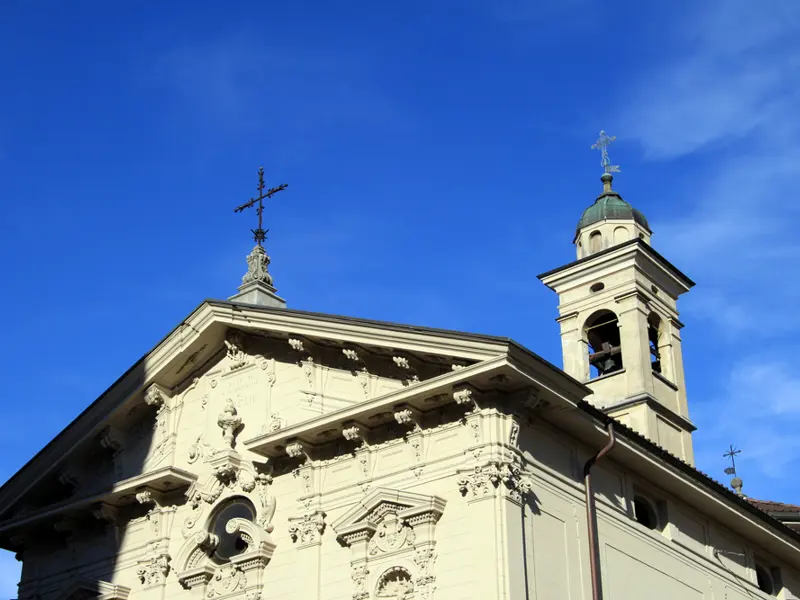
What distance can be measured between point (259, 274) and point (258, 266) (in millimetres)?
239

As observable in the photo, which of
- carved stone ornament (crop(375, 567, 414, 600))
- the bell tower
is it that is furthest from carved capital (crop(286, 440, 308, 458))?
the bell tower

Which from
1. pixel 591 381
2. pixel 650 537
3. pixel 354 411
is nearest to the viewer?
pixel 354 411

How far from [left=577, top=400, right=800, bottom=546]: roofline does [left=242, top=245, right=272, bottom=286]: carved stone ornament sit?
7492 millimetres

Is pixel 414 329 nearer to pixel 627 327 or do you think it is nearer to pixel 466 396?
pixel 466 396

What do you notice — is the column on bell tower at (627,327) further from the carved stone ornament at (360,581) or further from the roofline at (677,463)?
the carved stone ornament at (360,581)

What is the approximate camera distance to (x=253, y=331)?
2256cm

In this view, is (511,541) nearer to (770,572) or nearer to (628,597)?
(628,597)

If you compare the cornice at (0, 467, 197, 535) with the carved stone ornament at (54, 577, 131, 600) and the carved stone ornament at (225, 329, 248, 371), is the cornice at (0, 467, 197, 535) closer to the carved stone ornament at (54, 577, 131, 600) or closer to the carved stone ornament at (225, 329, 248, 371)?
the carved stone ornament at (54, 577, 131, 600)

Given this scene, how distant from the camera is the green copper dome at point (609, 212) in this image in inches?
1211

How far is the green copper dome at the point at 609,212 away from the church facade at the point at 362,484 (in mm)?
4556

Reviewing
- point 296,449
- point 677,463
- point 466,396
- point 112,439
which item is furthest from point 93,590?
point 677,463

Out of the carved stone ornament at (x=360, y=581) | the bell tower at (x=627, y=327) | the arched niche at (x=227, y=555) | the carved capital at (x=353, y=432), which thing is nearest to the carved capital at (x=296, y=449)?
the carved capital at (x=353, y=432)

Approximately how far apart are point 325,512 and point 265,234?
7468mm

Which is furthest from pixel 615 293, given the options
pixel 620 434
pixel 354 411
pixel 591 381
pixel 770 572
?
pixel 354 411
